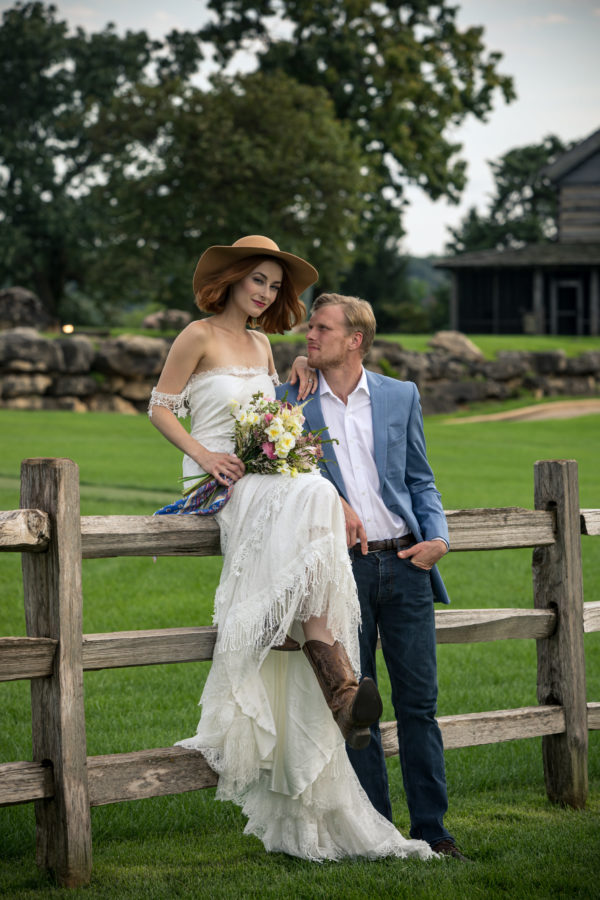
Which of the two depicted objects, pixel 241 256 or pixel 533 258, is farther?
pixel 533 258

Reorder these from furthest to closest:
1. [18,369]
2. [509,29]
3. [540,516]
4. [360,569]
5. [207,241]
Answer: [509,29] < [207,241] < [18,369] < [540,516] < [360,569]

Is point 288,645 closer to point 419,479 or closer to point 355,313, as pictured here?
point 419,479

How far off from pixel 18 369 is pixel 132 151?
565 inches

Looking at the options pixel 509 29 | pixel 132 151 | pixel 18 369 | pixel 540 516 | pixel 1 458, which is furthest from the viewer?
pixel 509 29

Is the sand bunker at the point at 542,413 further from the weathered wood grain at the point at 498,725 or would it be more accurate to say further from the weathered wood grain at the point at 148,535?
the weathered wood grain at the point at 148,535

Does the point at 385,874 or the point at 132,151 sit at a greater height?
the point at 132,151

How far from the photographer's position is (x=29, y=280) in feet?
152

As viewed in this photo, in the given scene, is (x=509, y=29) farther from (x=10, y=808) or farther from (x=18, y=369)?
(x=10, y=808)

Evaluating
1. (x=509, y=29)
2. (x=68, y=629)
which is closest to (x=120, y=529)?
(x=68, y=629)

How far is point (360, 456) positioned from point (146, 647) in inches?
48.6

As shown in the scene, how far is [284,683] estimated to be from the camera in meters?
4.32

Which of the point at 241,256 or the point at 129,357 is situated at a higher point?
the point at 129,357

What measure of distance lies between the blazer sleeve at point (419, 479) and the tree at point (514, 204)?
55.3 meters

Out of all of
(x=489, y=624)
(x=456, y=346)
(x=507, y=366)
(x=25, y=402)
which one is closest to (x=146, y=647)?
(x=489, y=624)
